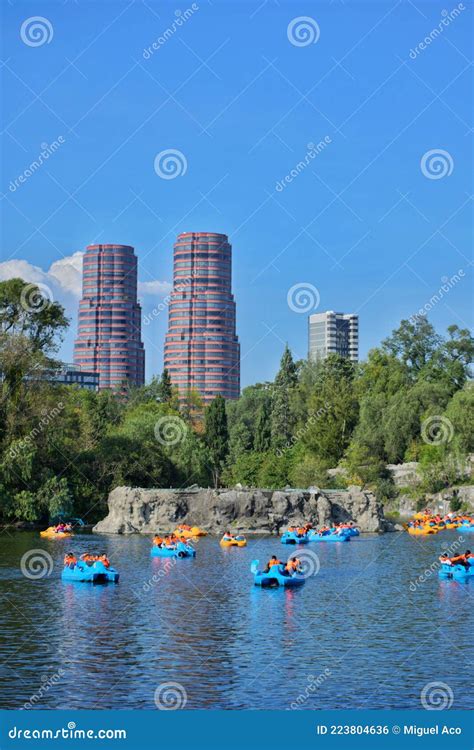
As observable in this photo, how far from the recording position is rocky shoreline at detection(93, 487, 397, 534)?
244 feet

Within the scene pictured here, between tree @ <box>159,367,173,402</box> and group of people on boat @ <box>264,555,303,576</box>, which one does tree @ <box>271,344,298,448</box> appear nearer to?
tree @ <box>159,367,173,402</box>

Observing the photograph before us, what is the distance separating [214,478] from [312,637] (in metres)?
62.2

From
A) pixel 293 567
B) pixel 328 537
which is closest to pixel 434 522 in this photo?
pixel 328 537

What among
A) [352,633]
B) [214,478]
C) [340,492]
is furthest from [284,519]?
[352,633]

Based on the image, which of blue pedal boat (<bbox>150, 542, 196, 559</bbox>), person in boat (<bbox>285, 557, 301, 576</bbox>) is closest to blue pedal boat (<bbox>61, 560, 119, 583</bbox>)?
person in boat (<bbox>285, 557, 301, 576</bbox>)

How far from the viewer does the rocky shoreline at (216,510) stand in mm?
74375

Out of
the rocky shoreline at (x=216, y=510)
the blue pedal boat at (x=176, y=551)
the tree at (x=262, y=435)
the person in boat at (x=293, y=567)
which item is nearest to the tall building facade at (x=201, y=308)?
the tree at (x=262, y=435)

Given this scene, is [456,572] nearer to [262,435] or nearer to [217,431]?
[262,435]

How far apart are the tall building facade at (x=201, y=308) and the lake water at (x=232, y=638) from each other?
144 meters

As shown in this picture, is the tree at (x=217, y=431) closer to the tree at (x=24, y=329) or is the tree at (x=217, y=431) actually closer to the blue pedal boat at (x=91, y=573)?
the tree at (x=24, y=329)

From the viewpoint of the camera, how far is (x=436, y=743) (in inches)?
834

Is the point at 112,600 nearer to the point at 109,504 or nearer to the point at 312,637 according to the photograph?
the point at 312,637

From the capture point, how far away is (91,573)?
150 feet

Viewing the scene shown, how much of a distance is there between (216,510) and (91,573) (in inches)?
1186
